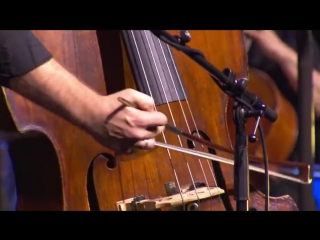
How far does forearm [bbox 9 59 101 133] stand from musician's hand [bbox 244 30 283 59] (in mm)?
609

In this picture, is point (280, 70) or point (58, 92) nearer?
point (58, 92)

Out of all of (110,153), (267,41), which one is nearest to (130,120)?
(110,153)

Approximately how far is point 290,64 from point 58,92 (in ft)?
2.43

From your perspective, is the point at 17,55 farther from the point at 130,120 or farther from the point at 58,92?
the point at 130,120

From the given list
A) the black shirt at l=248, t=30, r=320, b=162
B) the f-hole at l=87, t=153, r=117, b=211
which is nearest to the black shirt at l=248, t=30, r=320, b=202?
the black shirt at l=248, t=30, r=320, b=162

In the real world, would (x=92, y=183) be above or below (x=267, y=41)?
below

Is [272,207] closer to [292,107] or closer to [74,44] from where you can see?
[292,107]

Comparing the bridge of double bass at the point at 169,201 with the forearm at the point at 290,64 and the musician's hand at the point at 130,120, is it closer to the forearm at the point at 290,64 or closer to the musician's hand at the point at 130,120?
the musician's hand at the point at 130,120

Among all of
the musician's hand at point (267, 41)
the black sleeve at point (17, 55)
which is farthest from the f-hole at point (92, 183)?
the musician's hand at point (267, 41)

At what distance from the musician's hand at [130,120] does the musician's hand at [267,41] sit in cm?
59

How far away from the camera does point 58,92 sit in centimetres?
86

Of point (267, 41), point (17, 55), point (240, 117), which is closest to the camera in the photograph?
point (240, 117)

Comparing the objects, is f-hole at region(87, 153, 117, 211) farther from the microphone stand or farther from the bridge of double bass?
the microphone stand

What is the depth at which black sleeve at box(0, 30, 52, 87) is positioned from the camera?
86 cm
